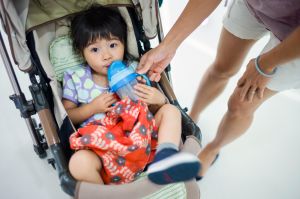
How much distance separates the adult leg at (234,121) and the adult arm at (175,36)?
30cm

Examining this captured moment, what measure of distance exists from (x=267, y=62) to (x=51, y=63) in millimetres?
834

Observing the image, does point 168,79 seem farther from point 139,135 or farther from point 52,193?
point 52,193

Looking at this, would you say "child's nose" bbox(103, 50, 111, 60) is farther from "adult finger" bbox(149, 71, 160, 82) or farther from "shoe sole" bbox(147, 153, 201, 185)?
"shoe sole" bbox(147, 153, 201, 185)

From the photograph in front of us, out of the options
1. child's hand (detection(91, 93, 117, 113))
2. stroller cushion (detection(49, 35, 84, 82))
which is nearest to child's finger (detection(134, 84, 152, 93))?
child's hand (detection(91, 93, 117, 113))

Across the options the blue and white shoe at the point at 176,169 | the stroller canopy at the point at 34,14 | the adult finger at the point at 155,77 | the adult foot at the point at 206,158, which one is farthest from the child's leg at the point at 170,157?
the adult foot at the point at 206,158

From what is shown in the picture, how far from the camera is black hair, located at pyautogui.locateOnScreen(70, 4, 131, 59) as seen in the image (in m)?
1.14

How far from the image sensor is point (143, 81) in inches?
46.4

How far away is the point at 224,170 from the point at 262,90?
652 millimetres

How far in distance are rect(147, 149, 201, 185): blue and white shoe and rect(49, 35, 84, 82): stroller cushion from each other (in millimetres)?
673

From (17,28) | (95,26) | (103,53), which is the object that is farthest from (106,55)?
(17,28)

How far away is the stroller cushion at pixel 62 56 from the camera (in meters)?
1.23

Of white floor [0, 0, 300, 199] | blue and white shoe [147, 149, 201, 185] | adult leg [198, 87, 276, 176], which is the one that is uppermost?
blue and white shoe [147, 149, 201, 185]

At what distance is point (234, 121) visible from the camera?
125 cm

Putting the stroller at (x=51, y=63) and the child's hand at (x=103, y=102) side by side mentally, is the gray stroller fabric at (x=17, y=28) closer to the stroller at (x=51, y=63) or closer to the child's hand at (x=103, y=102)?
the stroller at (x=51, y=63)
